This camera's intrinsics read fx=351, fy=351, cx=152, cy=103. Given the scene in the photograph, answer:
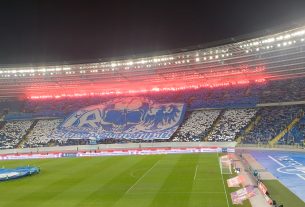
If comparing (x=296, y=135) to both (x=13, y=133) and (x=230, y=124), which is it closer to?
(x=230, y=124)

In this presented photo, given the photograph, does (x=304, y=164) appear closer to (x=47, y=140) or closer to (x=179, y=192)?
(x=179, y=192)

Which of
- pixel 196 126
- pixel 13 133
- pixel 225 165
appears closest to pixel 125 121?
pixel 196 126

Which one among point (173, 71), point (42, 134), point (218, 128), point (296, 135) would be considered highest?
point (173, 71)

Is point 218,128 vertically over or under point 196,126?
under

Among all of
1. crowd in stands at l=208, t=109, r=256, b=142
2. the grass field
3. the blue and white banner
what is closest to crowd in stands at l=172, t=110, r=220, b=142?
the blue and white banner

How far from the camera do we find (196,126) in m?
68.4

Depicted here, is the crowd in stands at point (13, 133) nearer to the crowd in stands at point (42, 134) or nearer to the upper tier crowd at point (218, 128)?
the upper tier crowd at point (218, 128)

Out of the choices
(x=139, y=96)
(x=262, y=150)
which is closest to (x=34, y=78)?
(x=139, y=96)

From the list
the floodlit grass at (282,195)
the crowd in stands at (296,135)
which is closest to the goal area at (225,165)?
the floodlit grass at (282,195)

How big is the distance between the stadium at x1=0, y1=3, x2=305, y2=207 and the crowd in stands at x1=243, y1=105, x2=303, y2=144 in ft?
0.62

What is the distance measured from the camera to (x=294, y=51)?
56.6 meters

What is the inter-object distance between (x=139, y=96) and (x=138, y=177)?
53242 mm

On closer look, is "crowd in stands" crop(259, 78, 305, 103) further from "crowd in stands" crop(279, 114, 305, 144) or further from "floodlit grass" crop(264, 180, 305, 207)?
"floodlit grass" crop(264, 180, 305, 207)

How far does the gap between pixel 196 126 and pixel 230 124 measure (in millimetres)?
6692
